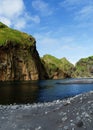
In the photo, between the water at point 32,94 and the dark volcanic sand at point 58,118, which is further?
the water at point 32,94

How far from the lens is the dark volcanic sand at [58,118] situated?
23938 millimetres

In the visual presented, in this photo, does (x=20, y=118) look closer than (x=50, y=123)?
No

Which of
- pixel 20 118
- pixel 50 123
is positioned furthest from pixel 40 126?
pixel 20 118

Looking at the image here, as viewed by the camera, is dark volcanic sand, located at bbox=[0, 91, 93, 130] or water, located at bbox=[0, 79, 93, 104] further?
water, located at bbox=[0, 79, 93, 104]

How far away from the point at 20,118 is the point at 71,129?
7687 millimetres

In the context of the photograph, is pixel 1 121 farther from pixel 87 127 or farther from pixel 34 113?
pixel 87 127

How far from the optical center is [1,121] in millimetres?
29109

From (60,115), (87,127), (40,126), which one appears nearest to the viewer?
(87,127)

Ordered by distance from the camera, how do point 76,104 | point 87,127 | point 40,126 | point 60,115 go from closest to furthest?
point 87,127 < point 40,126 < point 60,115 < point 76,104

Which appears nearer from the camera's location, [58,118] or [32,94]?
[58,118]

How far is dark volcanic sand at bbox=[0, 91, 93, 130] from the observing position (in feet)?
78.5

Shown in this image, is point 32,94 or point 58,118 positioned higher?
point 32,94

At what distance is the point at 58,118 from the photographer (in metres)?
26.4

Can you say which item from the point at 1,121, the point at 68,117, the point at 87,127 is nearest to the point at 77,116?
the point at 68,117
